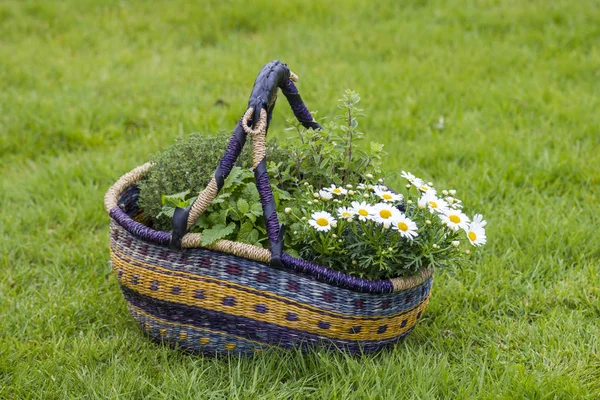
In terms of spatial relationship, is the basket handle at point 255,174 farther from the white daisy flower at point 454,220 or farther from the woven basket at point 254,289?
the white daisy flower at point 454,220

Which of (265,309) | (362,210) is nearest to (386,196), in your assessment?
(362,210)

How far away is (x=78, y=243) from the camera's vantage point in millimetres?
3270

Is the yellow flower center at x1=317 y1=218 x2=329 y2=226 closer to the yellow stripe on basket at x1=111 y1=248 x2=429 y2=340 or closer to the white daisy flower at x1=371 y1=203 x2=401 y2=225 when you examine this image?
the white daisy flower at x1=371 y1=203 x2=401 y2=225

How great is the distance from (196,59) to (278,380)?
3.55 metres

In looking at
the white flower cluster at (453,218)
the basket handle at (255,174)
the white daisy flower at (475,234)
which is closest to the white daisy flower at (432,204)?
the white flower cluster at (453,218)

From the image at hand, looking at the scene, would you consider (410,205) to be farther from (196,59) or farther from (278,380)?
(196,59)

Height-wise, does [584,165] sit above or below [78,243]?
above

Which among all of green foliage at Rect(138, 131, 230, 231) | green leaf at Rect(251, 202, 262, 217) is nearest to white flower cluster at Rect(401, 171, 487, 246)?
green leaf at Rect(251, 202, 262, 217)

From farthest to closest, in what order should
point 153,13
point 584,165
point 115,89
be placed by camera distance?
point 153,13 < point 115,89 < point 584,165

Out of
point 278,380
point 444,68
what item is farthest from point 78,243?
point 444,68

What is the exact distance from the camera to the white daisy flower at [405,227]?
2135 mm

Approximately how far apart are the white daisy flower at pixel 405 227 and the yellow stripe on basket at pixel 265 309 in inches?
12.9

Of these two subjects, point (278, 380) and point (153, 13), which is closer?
point (278, 380)

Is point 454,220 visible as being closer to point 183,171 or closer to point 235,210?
point 235,210
